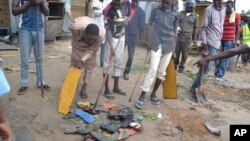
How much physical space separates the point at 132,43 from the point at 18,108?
3523mm

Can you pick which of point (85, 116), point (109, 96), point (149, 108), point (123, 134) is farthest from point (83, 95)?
point (123, 134)

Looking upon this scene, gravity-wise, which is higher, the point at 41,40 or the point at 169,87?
the point at 41,40

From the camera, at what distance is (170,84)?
657 centimetres

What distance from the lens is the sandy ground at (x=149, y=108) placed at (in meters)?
4.89

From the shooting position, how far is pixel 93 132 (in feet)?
15.5

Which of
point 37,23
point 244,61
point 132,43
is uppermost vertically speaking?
point 37,23

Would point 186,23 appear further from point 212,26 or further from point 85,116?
point 85,116

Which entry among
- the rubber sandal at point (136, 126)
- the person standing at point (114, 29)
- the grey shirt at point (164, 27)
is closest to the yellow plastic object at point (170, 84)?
the grey shirt at point (164, 27)

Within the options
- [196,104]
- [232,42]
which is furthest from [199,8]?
[196,104]

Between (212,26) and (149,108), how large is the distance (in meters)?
2.59

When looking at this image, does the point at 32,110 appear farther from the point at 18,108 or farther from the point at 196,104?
the point at 196,104

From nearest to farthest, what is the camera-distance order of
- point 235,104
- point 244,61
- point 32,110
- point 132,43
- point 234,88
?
point 32,110, point 235,104, point 132,43, point 234,88, point 244,61

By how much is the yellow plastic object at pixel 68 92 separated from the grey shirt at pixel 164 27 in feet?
4.79

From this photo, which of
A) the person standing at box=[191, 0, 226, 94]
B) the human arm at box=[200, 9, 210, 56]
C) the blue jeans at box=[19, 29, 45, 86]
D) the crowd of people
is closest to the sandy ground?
the crowd of people
